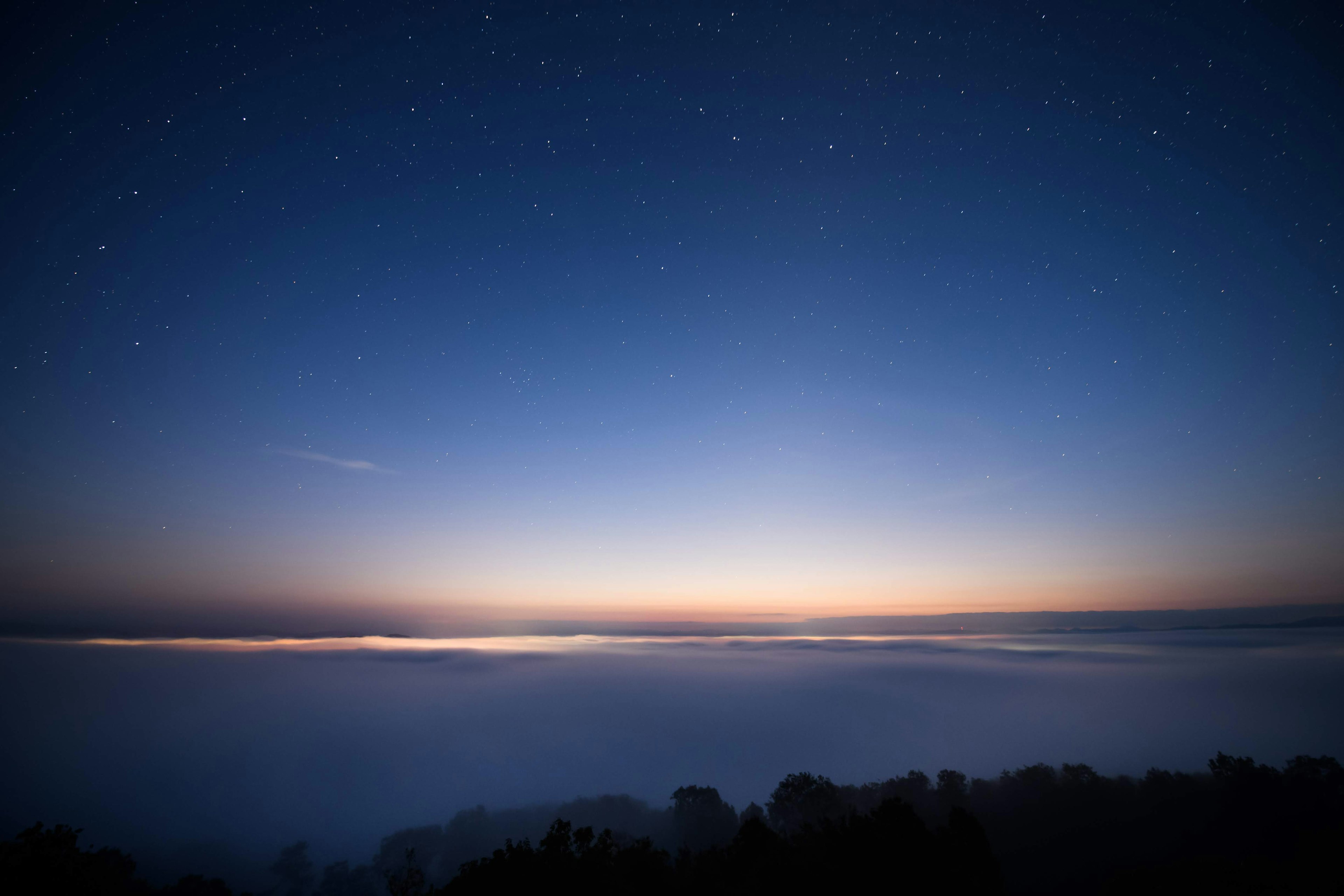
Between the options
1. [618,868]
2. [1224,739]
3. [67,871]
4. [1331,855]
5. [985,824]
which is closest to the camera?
[67,871]

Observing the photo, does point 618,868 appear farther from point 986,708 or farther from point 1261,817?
point 986,708

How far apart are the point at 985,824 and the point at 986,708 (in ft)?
505

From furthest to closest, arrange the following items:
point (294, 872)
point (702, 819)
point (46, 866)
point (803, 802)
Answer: point (294, 872)
point (702, 819)
point (803, 802)
point (46, 866)

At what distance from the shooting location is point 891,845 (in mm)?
25938

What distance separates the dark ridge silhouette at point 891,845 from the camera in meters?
24.3

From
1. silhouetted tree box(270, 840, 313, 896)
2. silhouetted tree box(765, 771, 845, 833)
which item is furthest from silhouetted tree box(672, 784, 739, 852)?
silhouetted tree box(270, 840, 313, 896)

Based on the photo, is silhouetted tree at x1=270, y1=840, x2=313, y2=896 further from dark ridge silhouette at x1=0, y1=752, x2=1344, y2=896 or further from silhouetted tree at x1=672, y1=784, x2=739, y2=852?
silhouetted tree at x1=672, y1=784, x2=739, y2=852

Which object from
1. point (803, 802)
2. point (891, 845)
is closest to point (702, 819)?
point (803, 802)

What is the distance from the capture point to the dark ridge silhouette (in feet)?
79.9

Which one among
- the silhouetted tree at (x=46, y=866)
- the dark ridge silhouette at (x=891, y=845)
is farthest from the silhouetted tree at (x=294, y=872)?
the silhouetted tree at (x=46, y=866)

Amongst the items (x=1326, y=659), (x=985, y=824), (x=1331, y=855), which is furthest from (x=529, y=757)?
(x=1326, y=659)

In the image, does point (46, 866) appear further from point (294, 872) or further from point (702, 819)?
point (294, 872)

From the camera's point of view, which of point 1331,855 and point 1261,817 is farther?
point 1261,817

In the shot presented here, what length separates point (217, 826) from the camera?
133 meters
